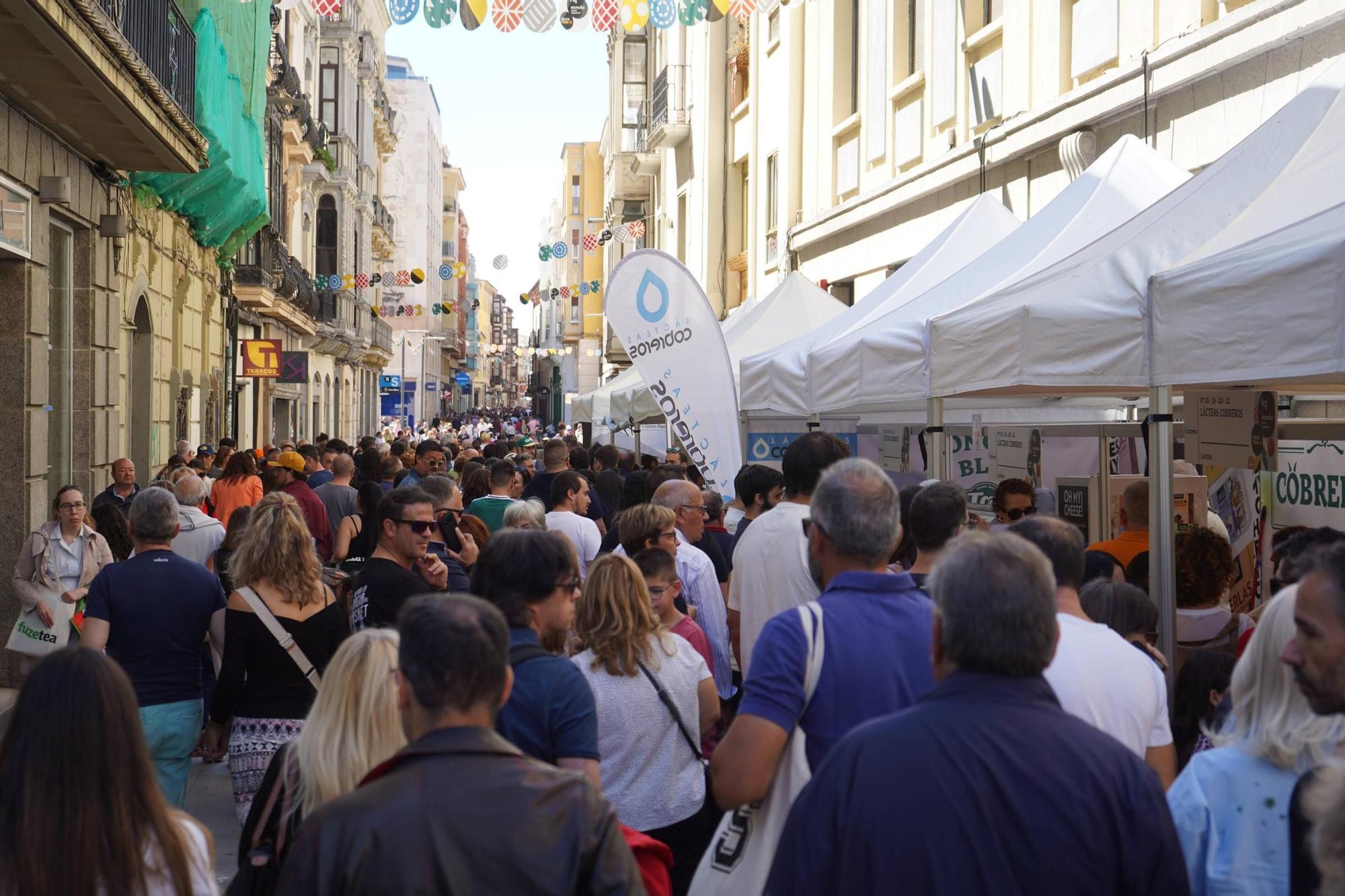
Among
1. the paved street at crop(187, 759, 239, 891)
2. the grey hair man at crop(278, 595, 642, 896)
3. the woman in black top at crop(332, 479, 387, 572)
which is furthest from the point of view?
the woman in black top at crop(332, 479, 387, 572)

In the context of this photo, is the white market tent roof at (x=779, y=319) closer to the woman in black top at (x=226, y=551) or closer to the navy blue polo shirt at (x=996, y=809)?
the woman in black top at (x=226, y=551)

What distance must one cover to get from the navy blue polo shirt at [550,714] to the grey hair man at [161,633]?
2676 millimetres

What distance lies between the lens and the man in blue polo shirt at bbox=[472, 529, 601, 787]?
3535 mm

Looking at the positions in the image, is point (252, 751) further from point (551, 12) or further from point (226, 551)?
point (551, 12)

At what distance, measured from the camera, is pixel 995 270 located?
27.1ft

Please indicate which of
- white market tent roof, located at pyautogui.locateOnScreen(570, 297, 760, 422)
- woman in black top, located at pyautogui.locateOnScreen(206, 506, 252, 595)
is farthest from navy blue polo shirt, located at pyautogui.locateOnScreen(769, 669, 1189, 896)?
white market tent roof, located at pyautogui.locateOnScreen(570, 297, 760, 422)

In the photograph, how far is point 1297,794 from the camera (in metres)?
2.49

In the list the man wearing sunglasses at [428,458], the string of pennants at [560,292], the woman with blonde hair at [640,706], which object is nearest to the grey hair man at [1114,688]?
the woman with blonde hair at [640,706]

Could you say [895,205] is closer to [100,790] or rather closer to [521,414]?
[100,790]

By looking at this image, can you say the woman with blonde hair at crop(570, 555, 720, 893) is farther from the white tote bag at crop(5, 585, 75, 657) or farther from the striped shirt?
the white tote bag at crop(5, 585, 75, 657)

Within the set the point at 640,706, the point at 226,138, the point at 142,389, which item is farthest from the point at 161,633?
the point at 142,389

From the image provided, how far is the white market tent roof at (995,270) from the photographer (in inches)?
311

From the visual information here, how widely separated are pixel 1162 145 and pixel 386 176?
217 ft

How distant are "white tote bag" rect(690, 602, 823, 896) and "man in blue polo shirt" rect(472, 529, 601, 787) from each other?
0.37 m
